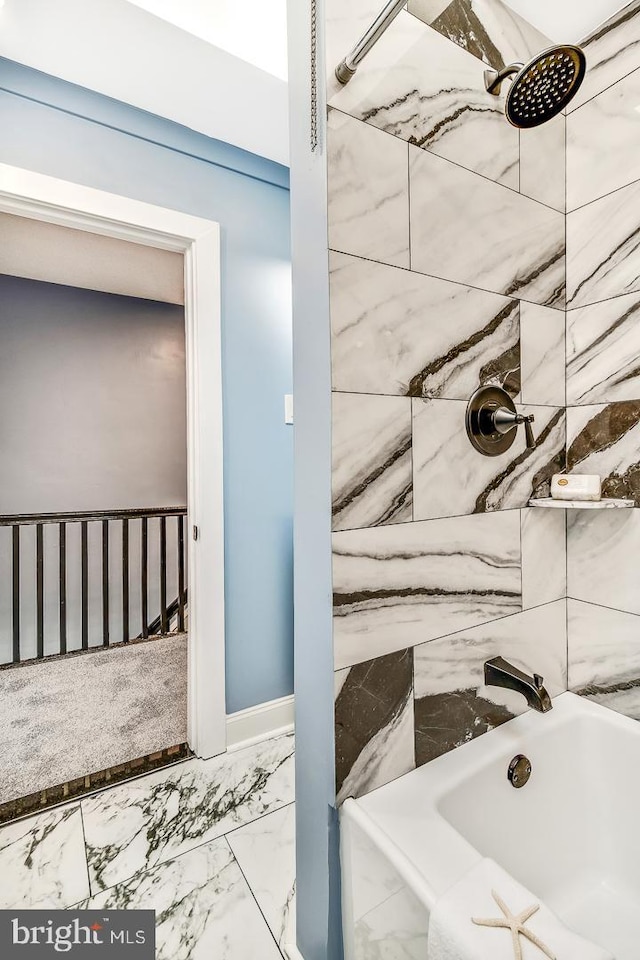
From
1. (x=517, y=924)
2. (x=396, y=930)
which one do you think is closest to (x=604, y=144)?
(x=517, y=924)

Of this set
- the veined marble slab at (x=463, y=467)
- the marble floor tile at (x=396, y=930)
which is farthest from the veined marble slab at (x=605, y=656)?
the marble floor tile at (x=396, y=930)

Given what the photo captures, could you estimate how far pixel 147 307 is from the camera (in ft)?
13.4

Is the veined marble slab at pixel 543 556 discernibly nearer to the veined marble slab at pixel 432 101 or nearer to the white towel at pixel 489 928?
the white towel at pixel 489 928

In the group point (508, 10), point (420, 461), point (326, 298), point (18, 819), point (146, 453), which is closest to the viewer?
point (326, 298)

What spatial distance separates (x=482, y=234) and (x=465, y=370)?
1.23ft

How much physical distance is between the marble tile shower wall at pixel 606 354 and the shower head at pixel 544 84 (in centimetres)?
52

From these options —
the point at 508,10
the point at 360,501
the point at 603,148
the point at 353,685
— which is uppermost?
the point at 508,10

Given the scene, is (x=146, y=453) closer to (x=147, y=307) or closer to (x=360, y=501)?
(x=147, y=307)

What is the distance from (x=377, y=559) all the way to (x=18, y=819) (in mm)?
1726

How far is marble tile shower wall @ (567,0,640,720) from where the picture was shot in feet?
4.14

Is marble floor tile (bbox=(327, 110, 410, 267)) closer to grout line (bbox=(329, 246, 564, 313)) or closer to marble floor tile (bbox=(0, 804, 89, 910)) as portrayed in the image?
grout line (bbox=(329, 246, 564, 313))

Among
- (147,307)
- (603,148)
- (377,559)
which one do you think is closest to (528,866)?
(377,559)

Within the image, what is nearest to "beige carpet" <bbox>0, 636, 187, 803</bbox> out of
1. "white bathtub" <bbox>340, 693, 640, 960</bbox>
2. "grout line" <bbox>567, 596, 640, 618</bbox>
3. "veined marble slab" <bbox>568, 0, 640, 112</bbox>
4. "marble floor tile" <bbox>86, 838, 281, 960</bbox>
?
"marble floor tile" <bbox>86, 838, 281, 960</bbox>

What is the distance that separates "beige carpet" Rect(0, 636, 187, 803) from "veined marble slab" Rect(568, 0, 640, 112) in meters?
2.90
